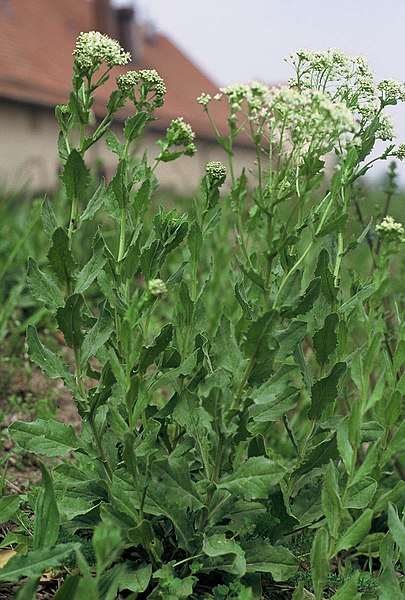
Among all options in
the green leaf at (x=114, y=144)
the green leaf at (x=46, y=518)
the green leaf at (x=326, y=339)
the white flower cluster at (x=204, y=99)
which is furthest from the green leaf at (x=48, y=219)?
the green leaf at (x=326, y=339)

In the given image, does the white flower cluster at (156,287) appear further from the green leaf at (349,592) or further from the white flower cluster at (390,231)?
the green leaf at (349,592)

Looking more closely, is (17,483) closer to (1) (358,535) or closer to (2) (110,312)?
(2) (110,312)

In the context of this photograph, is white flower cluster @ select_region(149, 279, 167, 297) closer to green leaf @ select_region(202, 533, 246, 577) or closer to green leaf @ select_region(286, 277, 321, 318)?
green leaf @ select_region(286, 277, 321, 318)

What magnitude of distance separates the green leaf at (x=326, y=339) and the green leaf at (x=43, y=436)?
66 cm

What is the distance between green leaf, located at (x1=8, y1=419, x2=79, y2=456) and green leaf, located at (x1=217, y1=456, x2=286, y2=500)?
45cm

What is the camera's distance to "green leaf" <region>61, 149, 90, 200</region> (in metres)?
1.80

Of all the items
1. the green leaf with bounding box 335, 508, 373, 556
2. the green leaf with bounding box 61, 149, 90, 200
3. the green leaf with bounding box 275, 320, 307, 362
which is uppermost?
the green leaf with bounding box 61, 149, 90, 200

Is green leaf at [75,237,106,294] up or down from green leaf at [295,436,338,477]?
up

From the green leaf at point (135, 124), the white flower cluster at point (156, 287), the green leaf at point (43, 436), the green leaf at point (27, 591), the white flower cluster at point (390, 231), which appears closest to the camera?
the green leaf at point (27, 591)

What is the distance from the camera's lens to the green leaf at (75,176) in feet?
5.91

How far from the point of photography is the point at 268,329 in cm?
156

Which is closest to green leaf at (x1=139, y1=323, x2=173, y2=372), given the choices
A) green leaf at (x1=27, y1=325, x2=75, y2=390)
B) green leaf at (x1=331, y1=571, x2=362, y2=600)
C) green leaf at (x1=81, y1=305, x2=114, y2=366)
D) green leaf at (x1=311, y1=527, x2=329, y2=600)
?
green leaf at (x1=81, y1=305, x2=114, y2=366)

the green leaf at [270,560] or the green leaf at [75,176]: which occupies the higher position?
the green leaf at [75,176]

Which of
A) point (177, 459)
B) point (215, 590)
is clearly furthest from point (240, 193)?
point (215, 590)
